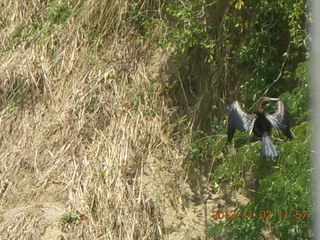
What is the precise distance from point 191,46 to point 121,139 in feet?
3.64

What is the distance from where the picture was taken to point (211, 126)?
745 cm

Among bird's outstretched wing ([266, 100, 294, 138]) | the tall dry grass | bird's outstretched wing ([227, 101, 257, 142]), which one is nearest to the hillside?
the tall dry grass

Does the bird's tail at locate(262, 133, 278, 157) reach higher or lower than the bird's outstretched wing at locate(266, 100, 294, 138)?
lower

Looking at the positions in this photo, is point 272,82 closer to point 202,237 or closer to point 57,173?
point 202,237

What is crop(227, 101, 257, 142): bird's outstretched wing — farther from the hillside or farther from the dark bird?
the hillside

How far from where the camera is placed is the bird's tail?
5575mm

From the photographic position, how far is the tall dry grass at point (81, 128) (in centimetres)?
685

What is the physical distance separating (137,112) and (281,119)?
82.5 inches

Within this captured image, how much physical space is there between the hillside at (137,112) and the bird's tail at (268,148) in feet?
1.44

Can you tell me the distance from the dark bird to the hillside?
0.97 ft

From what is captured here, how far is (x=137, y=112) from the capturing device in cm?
751

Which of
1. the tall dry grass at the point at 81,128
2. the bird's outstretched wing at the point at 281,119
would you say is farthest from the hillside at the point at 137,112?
the bird's outstretched wing at the point at 281,119
